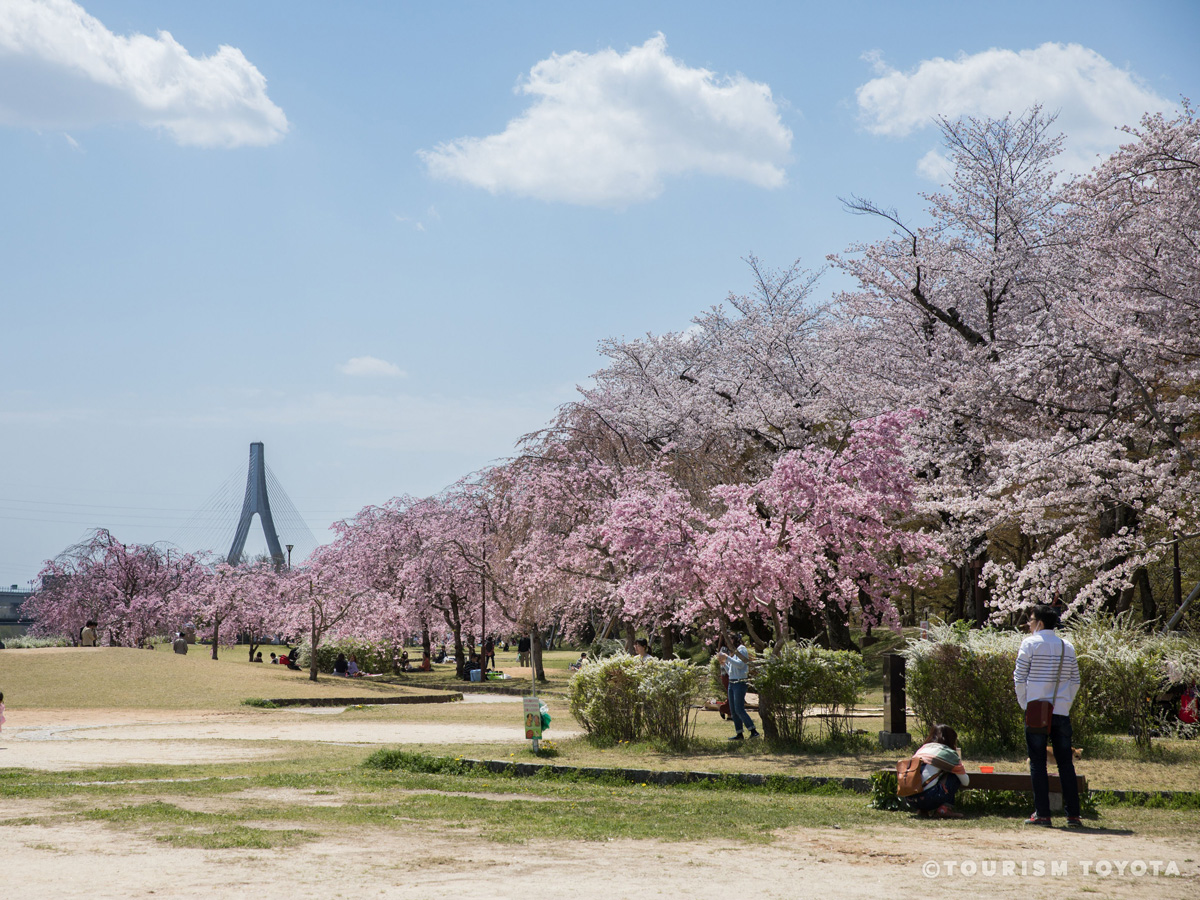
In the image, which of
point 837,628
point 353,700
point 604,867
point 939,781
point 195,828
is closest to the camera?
point 604,867

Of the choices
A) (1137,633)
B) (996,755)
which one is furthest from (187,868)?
(1137,633)

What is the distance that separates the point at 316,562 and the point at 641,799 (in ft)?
129

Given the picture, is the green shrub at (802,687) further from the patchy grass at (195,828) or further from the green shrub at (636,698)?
the patchy grass at (195,828)

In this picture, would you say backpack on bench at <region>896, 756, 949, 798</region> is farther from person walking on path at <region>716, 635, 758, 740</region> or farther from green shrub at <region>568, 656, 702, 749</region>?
person walking on path at <region>716, 635, 758, 740</region>

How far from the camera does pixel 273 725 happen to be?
20.1 metres

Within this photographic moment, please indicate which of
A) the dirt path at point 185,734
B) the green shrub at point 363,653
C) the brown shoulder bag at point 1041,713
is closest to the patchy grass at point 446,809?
the brown shoulder bag at point 1041,713

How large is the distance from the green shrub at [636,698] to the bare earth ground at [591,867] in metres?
Result: 5.50

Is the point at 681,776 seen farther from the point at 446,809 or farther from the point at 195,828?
the point at 195,828

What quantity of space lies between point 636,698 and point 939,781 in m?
5.51

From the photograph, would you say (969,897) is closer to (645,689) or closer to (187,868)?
(187,868)

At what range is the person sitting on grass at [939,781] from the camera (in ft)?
26.9

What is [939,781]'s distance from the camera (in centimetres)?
825

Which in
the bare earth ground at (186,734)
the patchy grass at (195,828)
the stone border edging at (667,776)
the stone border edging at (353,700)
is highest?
the patchy grass at (195,828)

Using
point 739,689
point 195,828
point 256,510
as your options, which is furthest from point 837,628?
point 256,510
